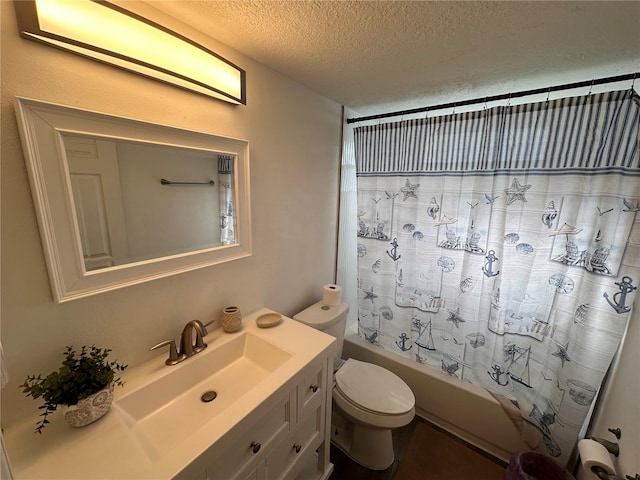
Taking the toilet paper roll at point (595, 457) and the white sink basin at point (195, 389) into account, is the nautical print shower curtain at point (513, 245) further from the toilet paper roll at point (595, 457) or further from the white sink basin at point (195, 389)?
the white sink basin at point (195, 389)

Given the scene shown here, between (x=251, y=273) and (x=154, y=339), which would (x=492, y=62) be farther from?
(x=154, y=339)

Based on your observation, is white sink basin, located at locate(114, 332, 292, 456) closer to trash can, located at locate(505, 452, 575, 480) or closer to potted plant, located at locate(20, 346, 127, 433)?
potted plant, located at locate(20, 346, 127, 433)

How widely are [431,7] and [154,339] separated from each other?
1.59 meters

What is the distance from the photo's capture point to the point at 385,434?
149 cm

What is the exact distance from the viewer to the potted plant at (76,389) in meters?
0.72

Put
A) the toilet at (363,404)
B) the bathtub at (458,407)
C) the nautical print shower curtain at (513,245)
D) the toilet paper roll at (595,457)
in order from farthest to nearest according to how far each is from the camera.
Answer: the bathtub at (458,407)
the toilet at (363,404)
the nautical print shower curtain at (513,245)
the toilet paper roll at (595,457)

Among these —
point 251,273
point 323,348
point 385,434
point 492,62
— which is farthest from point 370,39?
point 385,434

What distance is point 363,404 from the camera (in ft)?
4.63

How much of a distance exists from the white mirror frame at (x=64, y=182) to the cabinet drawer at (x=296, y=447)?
2.78 feet

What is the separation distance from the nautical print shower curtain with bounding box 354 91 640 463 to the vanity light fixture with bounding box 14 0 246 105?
1148 mm

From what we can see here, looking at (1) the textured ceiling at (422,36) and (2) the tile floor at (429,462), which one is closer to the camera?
(1) the textured ceiling at (422,36)

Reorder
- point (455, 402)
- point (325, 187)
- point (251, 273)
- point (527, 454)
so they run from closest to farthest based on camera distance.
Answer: point (527, 454) < point (251, 273) < point (455, 402) < point (325, 187)

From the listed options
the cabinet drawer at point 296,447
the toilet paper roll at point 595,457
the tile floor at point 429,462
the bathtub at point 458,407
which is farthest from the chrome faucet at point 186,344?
the toilet paper roll at point 595,457

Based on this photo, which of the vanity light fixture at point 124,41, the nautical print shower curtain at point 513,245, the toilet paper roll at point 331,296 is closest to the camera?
the vanity light fixture at point 124,41
